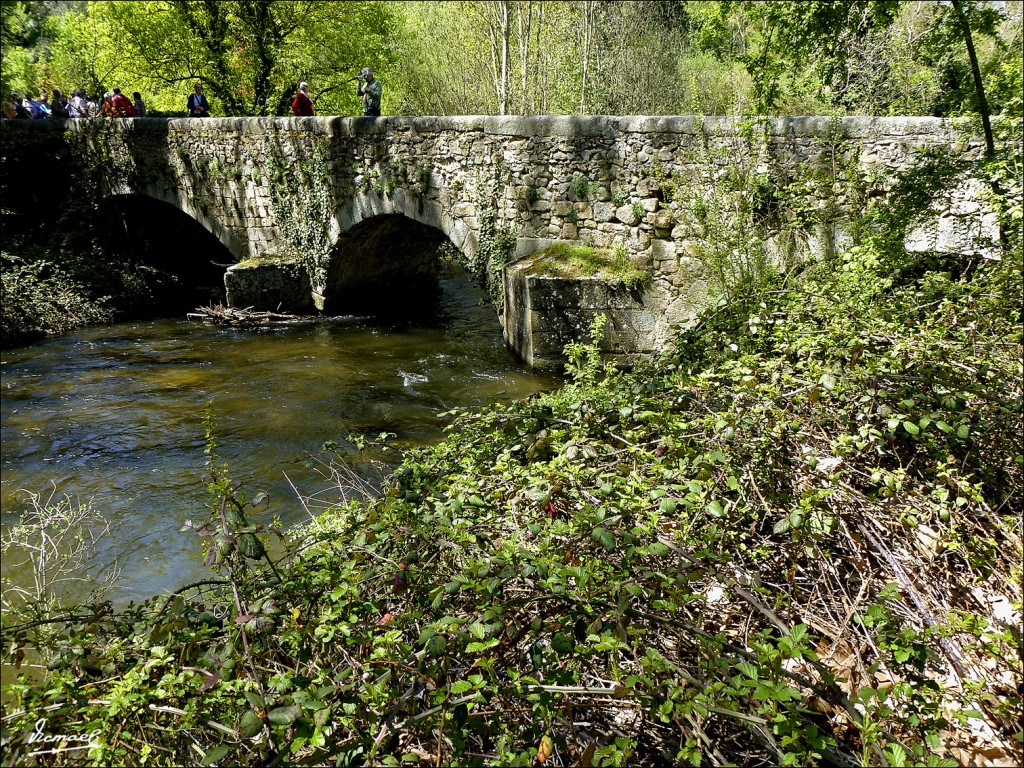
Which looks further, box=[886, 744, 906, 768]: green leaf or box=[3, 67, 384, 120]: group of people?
box=[3, 67, 384, 120]: group of people

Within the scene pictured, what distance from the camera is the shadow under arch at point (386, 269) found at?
420 inches

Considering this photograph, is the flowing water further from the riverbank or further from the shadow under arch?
the riverbank

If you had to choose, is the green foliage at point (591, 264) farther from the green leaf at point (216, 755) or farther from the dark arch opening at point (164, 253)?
the dark arch opening at point (164, 253)

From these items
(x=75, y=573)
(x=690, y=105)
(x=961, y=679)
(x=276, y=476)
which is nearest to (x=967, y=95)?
(x=961, y=679)

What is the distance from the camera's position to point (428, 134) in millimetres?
8766

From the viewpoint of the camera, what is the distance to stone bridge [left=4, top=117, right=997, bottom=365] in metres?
6.15

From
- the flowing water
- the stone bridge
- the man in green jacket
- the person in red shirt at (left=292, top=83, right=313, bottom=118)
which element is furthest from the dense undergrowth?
the person in red shirt at (left=292, top=83, right=313, bottom=118)

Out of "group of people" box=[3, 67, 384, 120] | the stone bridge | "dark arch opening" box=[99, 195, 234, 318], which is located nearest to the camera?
the stone bridge

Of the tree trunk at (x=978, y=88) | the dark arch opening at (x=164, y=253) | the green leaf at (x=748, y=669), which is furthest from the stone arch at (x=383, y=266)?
the green leaf at (x=748, y=669)

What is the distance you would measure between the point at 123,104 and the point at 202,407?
29.8 ft

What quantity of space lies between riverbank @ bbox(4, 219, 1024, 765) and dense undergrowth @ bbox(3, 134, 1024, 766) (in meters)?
0.01

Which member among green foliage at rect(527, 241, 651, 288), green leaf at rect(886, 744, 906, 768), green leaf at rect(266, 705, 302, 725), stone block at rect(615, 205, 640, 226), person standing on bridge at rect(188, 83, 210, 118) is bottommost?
green leaf at rect(886, 744, 906, 768)

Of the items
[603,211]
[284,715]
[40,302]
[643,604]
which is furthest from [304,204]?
[284,715]

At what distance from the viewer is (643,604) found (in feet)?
7.54
